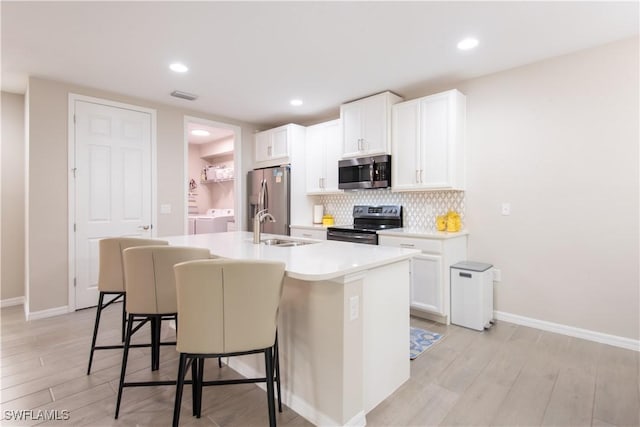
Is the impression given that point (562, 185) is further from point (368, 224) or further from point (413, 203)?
point (368, 224)

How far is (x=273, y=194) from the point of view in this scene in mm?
4922

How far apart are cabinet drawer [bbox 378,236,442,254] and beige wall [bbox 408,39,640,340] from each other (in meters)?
0.61

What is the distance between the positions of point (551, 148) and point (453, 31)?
1466 millimetres

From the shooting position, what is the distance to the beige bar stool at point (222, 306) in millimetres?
1410

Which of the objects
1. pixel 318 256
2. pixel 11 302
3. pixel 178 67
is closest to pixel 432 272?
pixel 318 256

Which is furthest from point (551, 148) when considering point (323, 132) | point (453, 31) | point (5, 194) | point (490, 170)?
point (5, 194)

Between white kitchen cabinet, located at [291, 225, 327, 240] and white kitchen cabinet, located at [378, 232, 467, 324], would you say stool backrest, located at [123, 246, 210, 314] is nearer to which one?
white kitchen cabinet, located at [378, 232, 467, 324]

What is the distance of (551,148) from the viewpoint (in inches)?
118

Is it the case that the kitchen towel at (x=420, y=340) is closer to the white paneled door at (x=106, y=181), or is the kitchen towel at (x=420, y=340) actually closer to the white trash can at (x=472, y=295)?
the white trash can at (x=472, y=295)

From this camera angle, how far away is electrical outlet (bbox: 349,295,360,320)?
1646mm

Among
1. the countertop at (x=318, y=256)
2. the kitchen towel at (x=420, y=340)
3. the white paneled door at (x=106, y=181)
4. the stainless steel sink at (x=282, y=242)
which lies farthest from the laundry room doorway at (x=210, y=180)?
the kitchen towel at (x=420, y=340)

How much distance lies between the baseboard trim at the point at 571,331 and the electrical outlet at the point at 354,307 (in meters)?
2.36

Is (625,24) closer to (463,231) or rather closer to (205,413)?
(463,231)

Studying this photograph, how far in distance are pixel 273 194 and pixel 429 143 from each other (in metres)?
2.43
